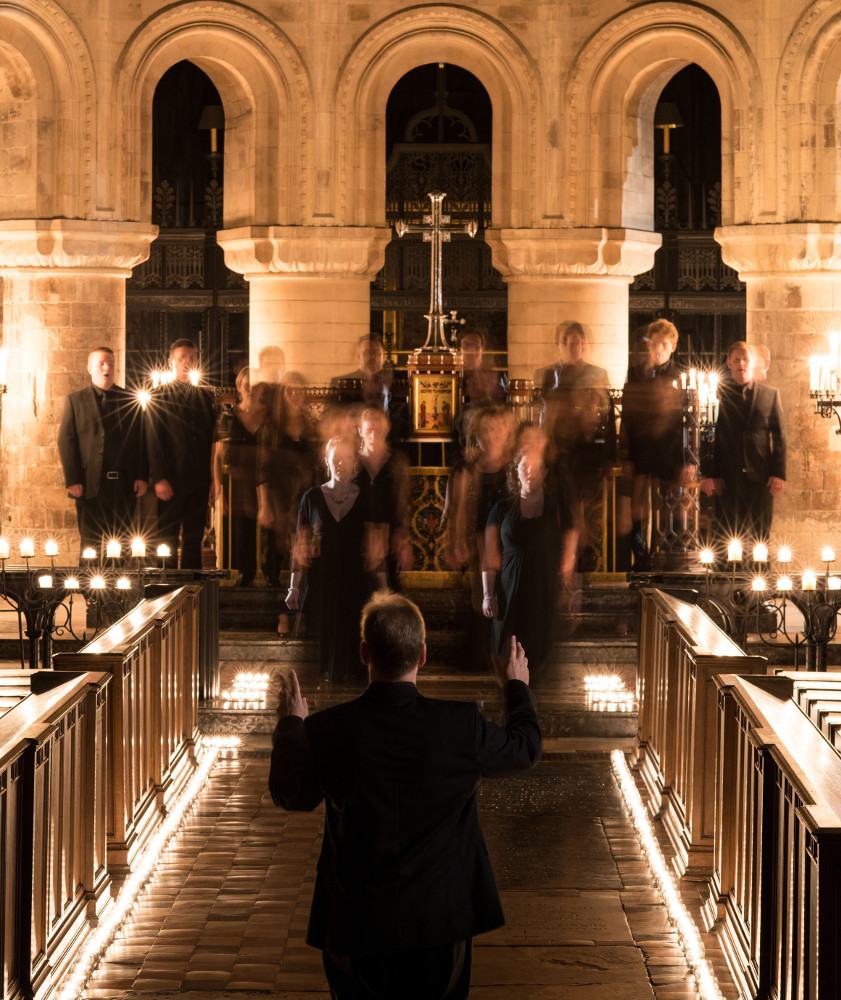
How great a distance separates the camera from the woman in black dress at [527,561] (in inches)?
320

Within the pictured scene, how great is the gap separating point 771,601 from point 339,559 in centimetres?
261

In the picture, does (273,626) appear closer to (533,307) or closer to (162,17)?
(533,307)

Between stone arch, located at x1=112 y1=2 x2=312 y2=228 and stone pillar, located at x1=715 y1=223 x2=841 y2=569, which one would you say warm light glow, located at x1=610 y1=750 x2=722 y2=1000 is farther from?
stone arch, located at x1=112 y1=2 x2=312 y2=228

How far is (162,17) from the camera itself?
13.4 m

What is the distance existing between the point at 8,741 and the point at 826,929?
2.08 meters

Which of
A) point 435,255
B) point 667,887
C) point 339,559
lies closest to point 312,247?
point 435,255

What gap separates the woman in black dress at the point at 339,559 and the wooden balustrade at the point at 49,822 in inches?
120

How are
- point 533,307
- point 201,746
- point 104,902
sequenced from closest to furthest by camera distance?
point 104,902 < point 201,746 < point 533,307

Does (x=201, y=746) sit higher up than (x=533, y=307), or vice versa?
(x=533, y=307)

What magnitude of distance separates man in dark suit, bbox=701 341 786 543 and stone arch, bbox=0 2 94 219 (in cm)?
577

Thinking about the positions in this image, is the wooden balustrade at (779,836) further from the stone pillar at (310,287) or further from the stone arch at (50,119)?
the stone arch at (50,119)

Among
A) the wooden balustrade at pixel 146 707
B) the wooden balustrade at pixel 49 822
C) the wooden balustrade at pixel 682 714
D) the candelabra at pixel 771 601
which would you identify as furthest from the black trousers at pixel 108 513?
the wooden balustrade at pixel 49 822

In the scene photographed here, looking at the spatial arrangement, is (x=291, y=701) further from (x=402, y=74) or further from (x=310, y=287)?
(x=402, y=74)

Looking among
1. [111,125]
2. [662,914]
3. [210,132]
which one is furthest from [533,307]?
[662,914]
